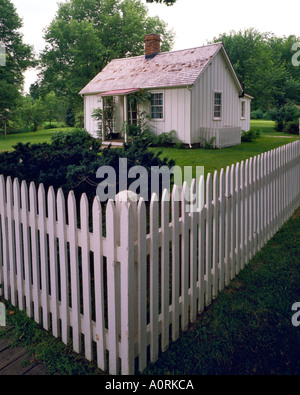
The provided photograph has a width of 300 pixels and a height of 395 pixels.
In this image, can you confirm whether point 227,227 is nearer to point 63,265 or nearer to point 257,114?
point 63,265

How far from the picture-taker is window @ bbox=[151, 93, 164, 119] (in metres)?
20.1

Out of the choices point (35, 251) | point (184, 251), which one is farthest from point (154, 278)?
point (35, 251)

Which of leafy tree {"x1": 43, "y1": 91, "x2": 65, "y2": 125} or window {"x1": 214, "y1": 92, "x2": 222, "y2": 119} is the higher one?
leafy tree {"x1": 43, "y1": 91, "x2": 65, "y2": 125}

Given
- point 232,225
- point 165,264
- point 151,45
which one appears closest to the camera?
point 165,264

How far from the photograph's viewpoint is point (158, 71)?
21000 mm

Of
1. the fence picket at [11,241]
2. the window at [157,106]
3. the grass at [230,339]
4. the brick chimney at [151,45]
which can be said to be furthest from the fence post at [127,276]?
the brick chimney at [151,45]

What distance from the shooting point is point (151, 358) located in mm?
2871

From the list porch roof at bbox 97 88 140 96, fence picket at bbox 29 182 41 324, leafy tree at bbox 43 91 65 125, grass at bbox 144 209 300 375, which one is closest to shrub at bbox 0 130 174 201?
fence picket at bbox 29 182 41 324

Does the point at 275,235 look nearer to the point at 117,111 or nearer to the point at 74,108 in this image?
the point at 117,111

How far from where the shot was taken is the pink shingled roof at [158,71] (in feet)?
62.6

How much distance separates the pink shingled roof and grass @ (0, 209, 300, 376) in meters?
15.7

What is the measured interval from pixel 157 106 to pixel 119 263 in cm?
1873

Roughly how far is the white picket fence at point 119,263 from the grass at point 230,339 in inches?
3.8

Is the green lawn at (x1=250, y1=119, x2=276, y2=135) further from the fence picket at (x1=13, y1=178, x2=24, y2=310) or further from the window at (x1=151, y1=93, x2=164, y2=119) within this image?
the fence picket at (x1=13, y1=178, x2=24, y2=310)
